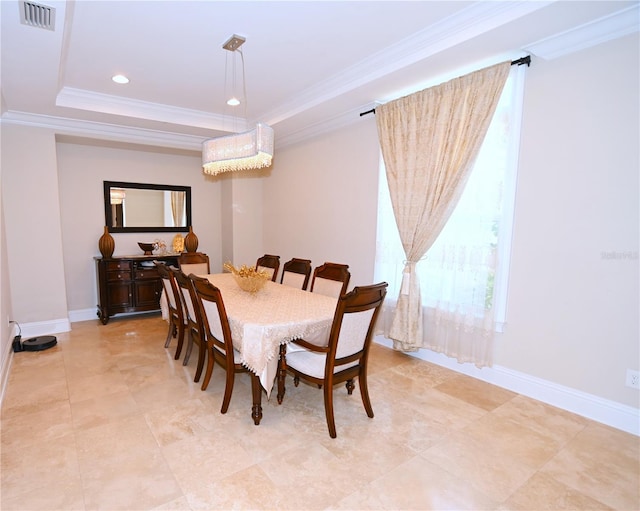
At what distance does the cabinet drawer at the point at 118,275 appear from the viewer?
4676mm

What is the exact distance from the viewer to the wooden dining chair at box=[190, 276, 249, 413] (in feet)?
7.66

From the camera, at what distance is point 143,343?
155 inches

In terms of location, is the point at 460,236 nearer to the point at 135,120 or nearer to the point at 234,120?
the point at 234,120

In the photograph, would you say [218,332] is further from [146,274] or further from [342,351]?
[146,274]

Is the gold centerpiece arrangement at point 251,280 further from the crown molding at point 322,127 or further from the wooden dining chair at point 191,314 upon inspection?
the crown molding at point 322,127

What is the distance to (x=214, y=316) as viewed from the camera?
2.48 meters

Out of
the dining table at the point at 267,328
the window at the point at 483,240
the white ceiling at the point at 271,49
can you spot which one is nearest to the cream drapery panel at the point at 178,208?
the white ceiling at the point at 271,49

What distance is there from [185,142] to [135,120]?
2.75 ft

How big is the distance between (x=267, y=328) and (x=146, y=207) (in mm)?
4061

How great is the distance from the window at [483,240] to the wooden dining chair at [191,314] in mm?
2135

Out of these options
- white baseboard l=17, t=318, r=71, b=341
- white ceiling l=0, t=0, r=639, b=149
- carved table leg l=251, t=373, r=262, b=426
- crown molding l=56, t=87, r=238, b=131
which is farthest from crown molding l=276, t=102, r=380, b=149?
white baseboard l=17, t=318, r=71, b=341

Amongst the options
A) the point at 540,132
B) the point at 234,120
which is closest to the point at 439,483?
the point at 540,132

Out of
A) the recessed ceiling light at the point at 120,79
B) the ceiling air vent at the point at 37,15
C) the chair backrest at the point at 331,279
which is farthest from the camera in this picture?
the recessed ceiling light at the point at 120,79

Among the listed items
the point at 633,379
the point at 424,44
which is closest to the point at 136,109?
the point at 424,44
